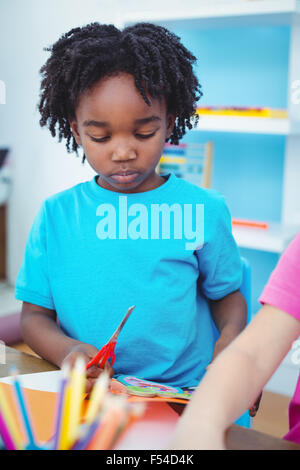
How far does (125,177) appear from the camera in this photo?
0.77 m

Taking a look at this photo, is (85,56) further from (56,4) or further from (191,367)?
(56,4)

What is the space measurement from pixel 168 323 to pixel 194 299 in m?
0.06

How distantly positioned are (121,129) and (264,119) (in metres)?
1.10

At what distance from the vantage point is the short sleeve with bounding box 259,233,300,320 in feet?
1.97

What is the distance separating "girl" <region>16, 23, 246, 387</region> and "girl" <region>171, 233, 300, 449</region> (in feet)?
0.70

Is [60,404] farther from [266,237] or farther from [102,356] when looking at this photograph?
[266,237]

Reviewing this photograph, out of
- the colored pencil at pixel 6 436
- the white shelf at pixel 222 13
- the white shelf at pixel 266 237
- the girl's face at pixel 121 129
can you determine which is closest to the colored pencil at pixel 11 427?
the colored pencil at pixel 6 436

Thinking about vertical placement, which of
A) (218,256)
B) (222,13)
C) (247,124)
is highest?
(222,13)

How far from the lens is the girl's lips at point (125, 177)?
2.51 ft

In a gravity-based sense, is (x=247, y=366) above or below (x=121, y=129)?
below

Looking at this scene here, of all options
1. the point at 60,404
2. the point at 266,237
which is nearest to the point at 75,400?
the point at 60,404

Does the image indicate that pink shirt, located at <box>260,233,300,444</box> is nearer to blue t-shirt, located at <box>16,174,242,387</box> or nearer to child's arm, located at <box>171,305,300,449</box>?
child's arm, located at <box>171,305,300,449</box>
